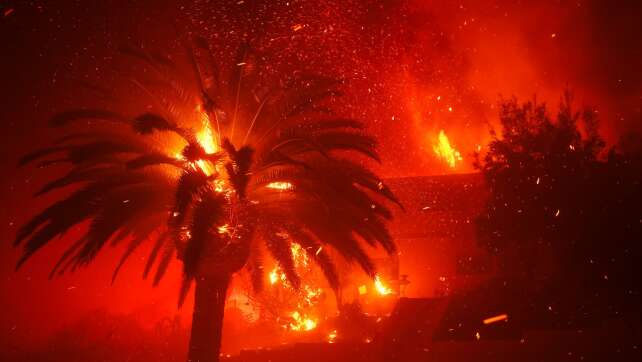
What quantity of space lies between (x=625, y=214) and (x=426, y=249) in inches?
470

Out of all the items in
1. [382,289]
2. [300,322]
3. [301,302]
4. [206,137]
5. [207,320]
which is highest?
[382,289]

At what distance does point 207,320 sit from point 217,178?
112 inches

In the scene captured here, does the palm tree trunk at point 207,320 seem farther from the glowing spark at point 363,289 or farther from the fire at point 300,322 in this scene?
the glowing spark at point 363,289

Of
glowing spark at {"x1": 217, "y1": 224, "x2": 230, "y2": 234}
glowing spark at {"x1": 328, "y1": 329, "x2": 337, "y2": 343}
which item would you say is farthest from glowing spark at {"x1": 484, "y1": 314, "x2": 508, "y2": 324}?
glowing spark at {"x1": 217, "y1": 224, "x2": 230, "y2": 234}

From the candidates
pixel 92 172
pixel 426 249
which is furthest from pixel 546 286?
pixel 92 172

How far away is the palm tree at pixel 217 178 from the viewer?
8.65 m

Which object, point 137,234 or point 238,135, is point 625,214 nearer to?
point 238,135

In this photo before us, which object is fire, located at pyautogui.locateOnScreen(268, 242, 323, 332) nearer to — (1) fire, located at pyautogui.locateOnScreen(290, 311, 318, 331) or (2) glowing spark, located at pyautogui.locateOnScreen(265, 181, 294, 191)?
(1) fire, located at pyautogui.locateOnScreen(290, 311, 318, 331)

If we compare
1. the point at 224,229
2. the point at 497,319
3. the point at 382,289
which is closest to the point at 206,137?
the point at 224,229

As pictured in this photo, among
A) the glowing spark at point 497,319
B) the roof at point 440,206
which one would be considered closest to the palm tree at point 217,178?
the glowing spark at point 497,319

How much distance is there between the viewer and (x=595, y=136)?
61.8 feet

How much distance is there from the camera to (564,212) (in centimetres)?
1717

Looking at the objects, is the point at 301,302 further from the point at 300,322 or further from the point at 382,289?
the point at 382,289

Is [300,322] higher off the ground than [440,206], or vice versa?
[440,206]
